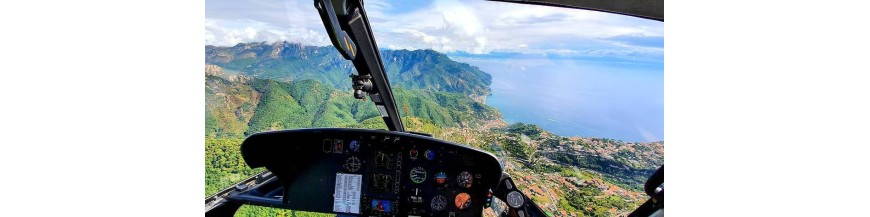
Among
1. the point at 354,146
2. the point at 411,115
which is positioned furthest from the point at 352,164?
the point at 411,115

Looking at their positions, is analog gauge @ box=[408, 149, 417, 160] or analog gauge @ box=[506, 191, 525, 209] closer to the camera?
analog gauge @ box=[506, 191, 525, 209]

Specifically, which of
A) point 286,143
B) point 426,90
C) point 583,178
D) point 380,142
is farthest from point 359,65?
point 583,178

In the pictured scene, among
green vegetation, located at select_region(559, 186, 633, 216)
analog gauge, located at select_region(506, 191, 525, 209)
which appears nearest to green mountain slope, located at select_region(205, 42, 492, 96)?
analog gauge, located at select_region(506, 191, 525, 209)

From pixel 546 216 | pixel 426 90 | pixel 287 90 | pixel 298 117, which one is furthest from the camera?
pixel 426 90

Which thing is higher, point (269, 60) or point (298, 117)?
point (269, 60)

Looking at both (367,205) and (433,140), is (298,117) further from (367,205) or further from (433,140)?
(433,140)

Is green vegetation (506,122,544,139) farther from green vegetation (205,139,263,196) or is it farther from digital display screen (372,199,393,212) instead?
green vegetation (205,139,263,196)
